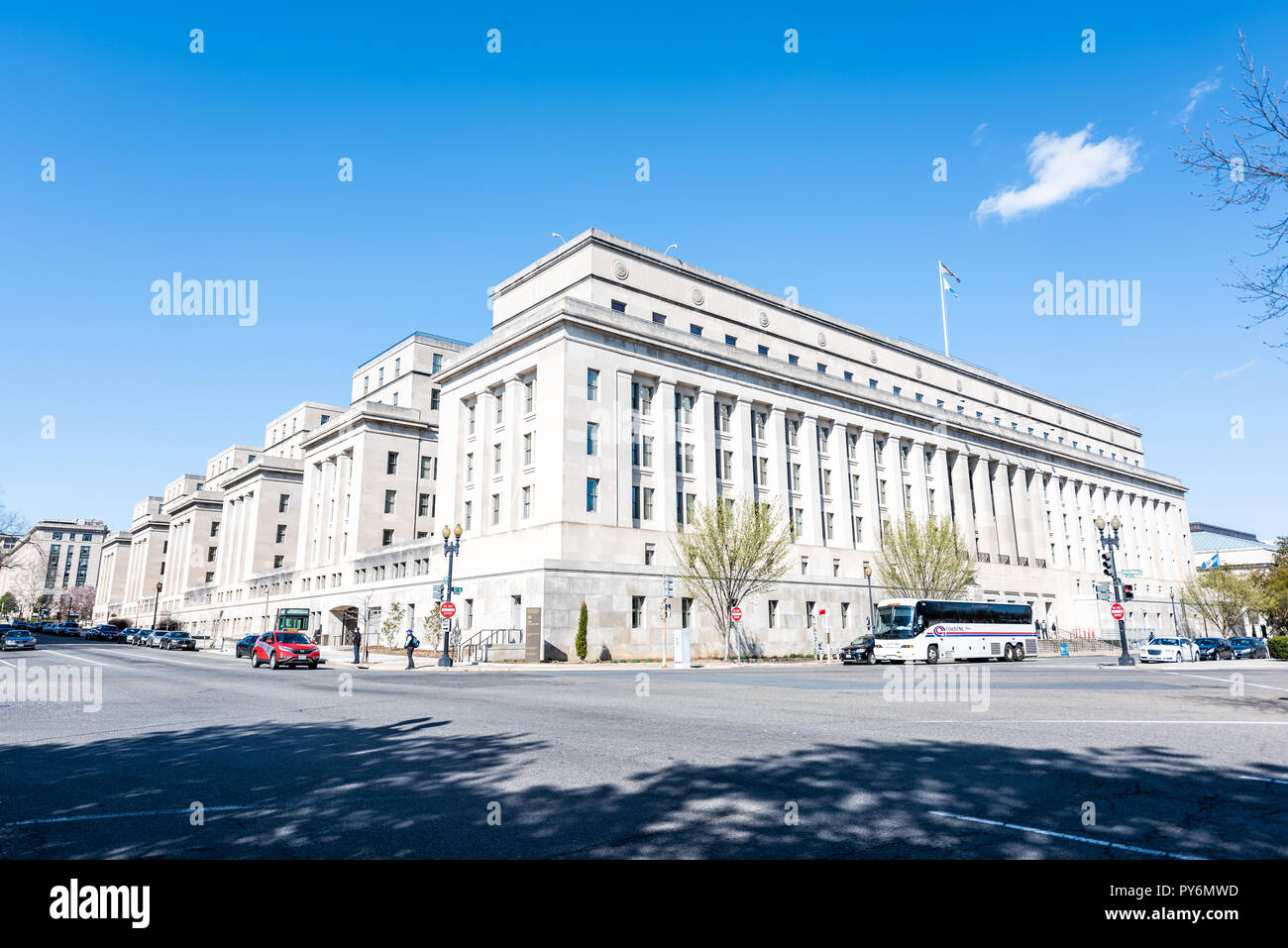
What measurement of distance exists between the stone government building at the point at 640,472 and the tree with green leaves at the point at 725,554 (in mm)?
1306

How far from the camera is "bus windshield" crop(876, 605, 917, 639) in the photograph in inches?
1511

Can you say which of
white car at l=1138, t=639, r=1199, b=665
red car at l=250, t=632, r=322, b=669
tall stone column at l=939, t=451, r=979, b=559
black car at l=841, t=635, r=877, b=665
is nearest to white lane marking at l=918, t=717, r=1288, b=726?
black car at l=841, t=635, r=877, b=665

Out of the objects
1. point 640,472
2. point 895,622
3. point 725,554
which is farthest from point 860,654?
point 640,472

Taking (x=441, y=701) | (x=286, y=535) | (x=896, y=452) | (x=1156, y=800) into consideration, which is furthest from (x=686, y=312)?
(x=286, y=535)

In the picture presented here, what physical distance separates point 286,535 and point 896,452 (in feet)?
214

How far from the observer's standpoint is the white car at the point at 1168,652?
4669 cm

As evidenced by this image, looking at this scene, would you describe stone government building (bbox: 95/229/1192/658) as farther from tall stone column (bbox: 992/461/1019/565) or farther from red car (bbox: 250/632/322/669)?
red car (bbox: 250/632/322/669)

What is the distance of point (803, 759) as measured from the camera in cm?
840

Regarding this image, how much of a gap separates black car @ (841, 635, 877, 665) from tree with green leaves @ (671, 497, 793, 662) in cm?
585

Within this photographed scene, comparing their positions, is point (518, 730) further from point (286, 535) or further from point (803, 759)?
point (286, 535)

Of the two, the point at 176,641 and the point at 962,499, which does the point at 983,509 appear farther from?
the point at 176,641

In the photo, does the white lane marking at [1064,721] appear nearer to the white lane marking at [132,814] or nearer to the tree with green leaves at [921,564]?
the white lane marking at [132,814]

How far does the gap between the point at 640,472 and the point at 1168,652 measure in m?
34.6

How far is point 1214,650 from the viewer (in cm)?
5372
